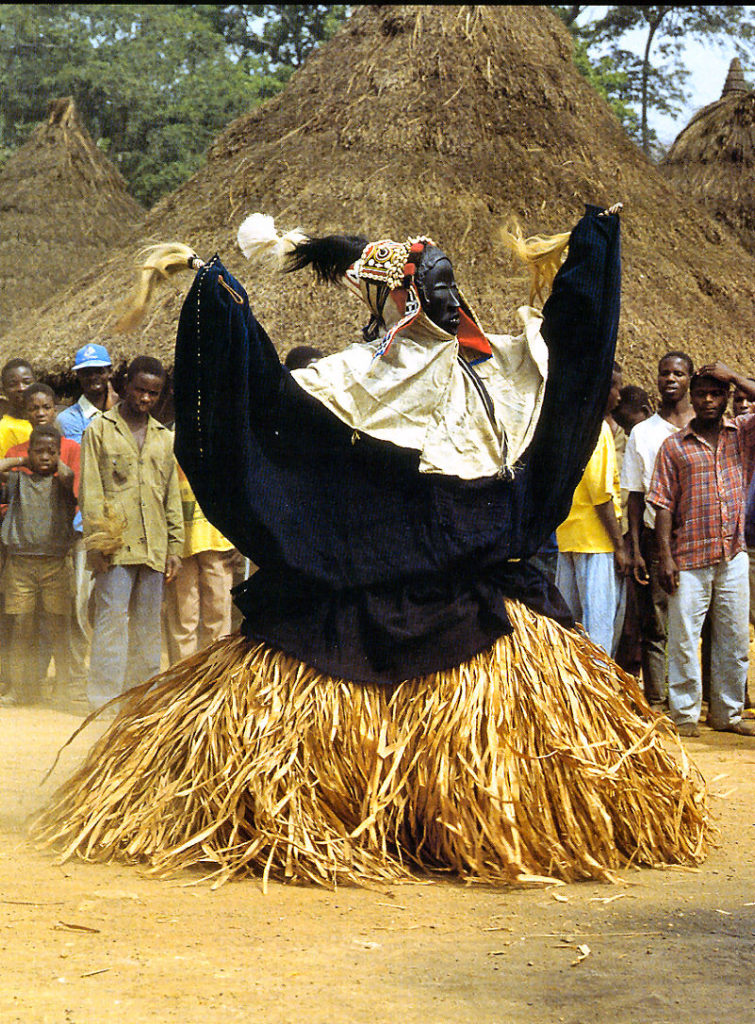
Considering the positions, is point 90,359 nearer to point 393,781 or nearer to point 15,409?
point 15,409

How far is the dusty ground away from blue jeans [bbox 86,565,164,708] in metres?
2.81

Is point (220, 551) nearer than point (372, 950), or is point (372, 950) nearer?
point (372, 950)

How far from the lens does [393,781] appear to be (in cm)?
376

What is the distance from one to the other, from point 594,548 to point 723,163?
42.4 ft

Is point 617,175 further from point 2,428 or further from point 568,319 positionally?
point 568,319

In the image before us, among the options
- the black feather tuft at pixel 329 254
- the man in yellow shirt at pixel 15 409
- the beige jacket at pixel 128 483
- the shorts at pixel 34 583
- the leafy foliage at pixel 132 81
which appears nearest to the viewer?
the black feather tuft at pixel 329 254

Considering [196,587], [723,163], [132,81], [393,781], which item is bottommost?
[393,781]

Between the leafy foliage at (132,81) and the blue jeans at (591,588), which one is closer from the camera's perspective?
the blue jeans at (591,588)

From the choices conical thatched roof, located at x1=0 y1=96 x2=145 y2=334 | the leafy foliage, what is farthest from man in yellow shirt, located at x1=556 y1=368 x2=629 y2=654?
the leafy foliage

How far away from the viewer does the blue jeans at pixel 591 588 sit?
6.71m

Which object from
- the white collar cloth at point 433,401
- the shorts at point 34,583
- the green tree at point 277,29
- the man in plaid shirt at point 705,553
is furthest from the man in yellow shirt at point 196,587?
the green tree at point 277,29

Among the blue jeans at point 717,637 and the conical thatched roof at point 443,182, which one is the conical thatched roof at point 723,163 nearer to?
the conical thatched roof at point 443,182

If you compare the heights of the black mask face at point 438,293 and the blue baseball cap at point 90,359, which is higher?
the blue baseball cap at point 90,359

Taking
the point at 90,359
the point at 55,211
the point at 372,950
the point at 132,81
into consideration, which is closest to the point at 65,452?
the point at 90,359
